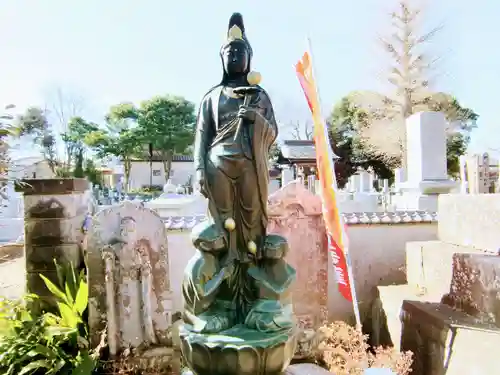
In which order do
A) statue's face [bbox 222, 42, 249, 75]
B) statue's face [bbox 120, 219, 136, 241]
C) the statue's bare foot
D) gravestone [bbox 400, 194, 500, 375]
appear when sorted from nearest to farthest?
the statue's bare foot → statue's face [bbox 222, 42, 249, 75] → gravestone [bbox 400, 194, 500, 375] → statue's face [bbox 120, 219, 136, 241]

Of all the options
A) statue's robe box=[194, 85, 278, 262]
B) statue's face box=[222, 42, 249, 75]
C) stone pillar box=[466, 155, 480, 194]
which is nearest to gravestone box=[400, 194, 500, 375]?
stone pillar box=[466, 155, 480, 194]

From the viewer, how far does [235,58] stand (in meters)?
3.25

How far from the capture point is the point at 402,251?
5.96 m

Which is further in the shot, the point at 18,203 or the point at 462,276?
the point at 18,203

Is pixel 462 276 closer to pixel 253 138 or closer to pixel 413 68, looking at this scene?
pixel 253 138

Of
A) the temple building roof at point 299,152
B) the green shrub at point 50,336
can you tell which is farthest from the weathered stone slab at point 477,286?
the temple building roof at point 299,152

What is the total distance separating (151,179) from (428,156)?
28.8 m

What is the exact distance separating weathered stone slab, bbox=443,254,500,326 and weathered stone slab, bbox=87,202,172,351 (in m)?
2.95

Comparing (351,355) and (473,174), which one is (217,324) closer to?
(351,355)

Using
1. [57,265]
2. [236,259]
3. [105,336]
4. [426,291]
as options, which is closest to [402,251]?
[426,291]

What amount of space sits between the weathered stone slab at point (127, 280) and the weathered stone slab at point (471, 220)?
3622 mm

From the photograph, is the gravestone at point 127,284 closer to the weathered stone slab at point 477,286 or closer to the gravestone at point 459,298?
the gravestone at point 459,298

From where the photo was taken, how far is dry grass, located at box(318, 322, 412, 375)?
3828 mm

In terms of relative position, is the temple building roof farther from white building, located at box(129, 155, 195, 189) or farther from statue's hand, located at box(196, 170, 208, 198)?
statue's hand, located at box(196, 170, 208, 198)
